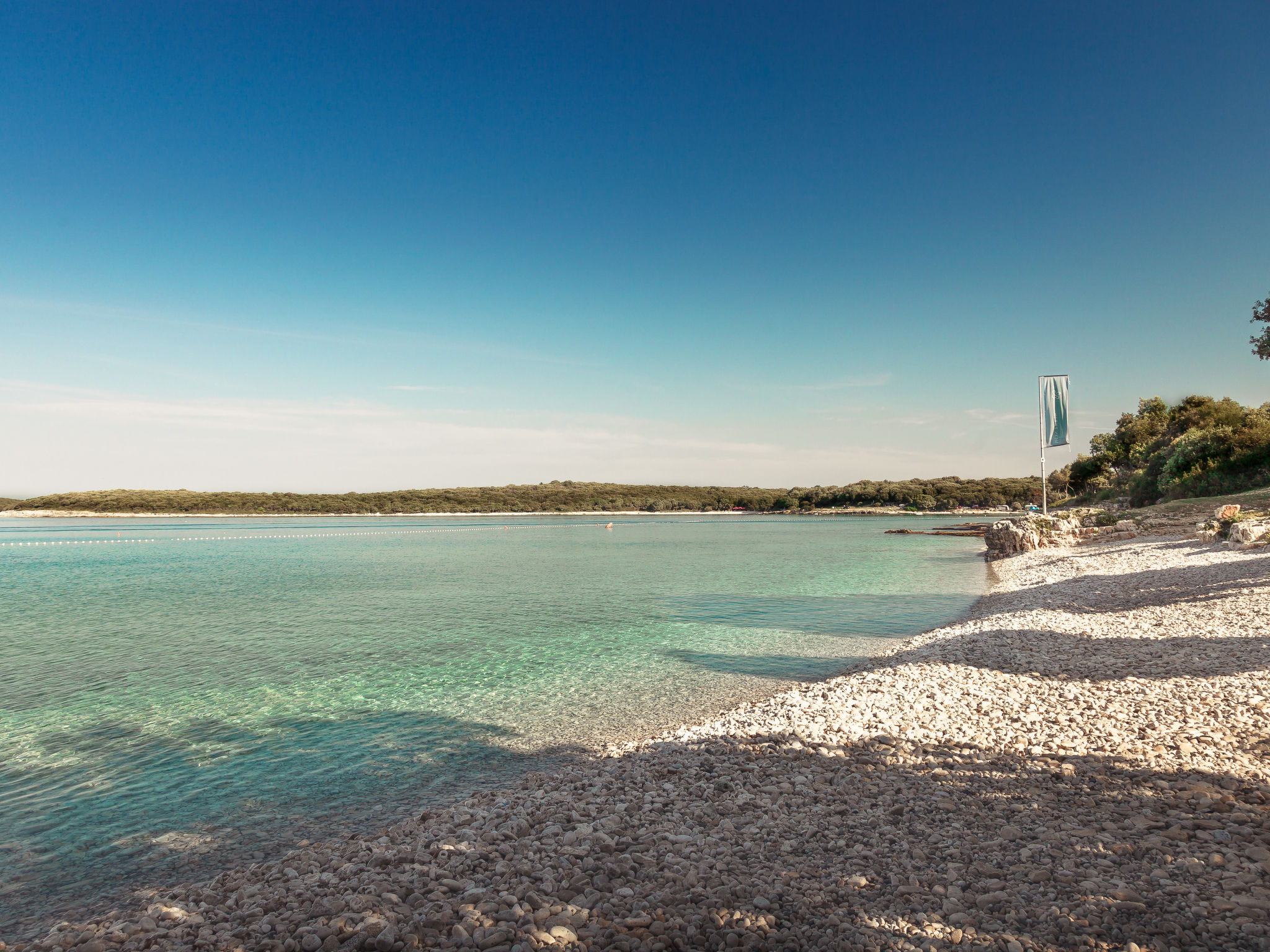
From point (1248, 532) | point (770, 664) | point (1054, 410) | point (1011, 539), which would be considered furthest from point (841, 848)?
point (1054, 410)

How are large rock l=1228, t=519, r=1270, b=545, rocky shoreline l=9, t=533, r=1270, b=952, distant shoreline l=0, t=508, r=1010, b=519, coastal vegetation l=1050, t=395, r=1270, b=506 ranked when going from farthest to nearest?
distant shoreline l=0, t=508, r=1010, b=519
coastal vegetation l=1050, t=395, r=1270, b=506
large rock l=1228, t=519, r=1270, b=545
rocky shoreline l=9, t=533, r=1270, b=952

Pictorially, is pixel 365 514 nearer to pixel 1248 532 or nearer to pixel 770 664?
pixel 770 664

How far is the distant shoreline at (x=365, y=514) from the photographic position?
141000 mm

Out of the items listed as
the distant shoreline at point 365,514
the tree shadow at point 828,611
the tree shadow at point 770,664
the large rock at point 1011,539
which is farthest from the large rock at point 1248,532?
the distant shoreline at point 365,514

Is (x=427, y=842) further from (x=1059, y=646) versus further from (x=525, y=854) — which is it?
(x=1059, y=646)

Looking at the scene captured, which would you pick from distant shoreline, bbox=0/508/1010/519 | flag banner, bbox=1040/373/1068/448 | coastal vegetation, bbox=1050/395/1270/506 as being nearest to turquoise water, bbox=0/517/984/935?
flag banner, bbox=1040/373/1068/448

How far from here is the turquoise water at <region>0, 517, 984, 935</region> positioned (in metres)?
6.63

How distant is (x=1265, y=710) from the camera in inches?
274

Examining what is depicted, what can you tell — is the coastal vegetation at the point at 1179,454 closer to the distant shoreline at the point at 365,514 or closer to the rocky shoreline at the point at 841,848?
the rocky shoreline at the point at 841,848

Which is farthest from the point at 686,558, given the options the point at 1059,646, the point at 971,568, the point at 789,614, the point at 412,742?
the point at 412,742

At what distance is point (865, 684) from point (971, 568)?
25619mm

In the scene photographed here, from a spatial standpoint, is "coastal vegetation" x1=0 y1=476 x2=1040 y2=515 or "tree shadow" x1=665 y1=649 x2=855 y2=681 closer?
"tree shadow" x1=665 y1=649 x2=855 y2=681

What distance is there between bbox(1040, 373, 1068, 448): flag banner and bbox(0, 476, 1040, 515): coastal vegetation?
3833 inches

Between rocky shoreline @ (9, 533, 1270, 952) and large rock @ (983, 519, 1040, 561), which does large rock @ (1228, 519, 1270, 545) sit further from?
rocky shoreline @ (9, 533, 1270, 952)
